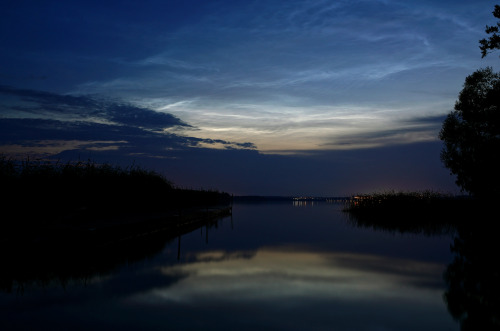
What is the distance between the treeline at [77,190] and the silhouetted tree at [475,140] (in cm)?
2507

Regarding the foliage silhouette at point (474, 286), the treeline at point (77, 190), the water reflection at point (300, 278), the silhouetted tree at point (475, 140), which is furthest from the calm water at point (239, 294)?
the silhouetted tree at point (475, 140)

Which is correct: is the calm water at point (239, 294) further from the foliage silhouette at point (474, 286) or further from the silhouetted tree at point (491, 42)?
the silhouetted tree at point (491, 42)

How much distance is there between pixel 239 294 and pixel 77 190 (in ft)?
45.3

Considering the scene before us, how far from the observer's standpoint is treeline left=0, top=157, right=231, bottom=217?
1631 cm

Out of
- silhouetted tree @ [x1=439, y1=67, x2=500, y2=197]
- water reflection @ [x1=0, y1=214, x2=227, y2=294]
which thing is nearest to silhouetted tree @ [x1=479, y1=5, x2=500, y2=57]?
silhouetted tree @ [x1=439, y1=67, x2=500, y2=197]

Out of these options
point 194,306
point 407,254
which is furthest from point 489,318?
point 407,254

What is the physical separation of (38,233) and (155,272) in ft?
14.2

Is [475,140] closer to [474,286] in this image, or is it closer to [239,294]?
[474,286]

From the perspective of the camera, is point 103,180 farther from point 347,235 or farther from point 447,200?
point 447,200

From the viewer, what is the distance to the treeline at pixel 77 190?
53.5ft

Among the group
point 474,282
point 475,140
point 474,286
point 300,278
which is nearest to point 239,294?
point 300,278

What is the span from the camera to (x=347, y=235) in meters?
26.2

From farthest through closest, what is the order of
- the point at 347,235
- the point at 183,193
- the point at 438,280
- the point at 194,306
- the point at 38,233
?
the point at 183,193, the point at 347,235, the point at 38,233, the point at 438,280, the point at 194,306

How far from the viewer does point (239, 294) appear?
10039mm
